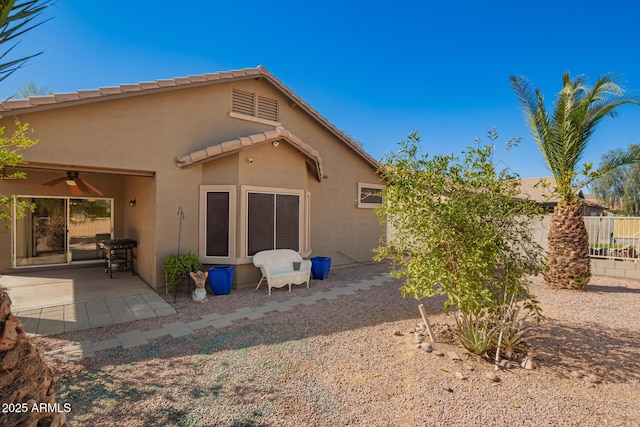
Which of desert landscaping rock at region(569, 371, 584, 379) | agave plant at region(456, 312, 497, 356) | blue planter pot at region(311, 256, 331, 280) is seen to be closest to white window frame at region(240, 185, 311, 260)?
blue planter pot at region(311, 256, 331, 280)

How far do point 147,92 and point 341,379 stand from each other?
8654 millimetres

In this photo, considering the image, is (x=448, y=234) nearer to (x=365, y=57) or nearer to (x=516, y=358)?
(x=516, y=358)

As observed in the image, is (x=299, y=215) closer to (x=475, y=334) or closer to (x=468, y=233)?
(x=468, y=233)

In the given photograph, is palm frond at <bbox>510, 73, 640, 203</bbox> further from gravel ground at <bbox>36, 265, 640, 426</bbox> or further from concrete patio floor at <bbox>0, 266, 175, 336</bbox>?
concrete patio floor at <bbox>0, 266, 175, 336</bbox>

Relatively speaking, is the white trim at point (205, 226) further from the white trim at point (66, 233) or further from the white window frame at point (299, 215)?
the white trim at point (66, 233)

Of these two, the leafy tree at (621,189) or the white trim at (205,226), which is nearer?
the white trim at (205,226)

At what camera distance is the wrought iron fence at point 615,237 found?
467 inches

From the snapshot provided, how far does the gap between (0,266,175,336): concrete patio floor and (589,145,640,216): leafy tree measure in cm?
4407

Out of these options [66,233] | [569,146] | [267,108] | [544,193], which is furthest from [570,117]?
[66,233]

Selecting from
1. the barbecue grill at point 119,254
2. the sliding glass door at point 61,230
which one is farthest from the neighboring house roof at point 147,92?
the sliding glass door at point 61,230

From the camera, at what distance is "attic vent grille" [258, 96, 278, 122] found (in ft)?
36.1

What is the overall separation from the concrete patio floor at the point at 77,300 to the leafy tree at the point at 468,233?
609 cm

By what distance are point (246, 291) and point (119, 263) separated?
555cm

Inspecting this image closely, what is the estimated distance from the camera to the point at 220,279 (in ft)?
27.9
